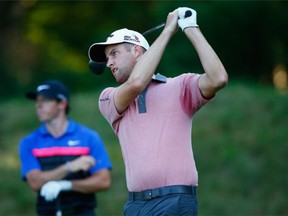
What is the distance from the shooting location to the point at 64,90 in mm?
8500

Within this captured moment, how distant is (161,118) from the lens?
5.79 meters

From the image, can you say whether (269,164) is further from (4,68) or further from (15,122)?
(4,68)

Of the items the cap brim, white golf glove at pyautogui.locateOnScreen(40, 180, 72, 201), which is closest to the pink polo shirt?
the cap brim

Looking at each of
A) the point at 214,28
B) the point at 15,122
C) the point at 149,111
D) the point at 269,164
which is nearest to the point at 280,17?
the point at 214,28

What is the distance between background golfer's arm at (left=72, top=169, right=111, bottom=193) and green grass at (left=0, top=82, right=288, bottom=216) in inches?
174

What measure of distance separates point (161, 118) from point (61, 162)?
8.26 feet

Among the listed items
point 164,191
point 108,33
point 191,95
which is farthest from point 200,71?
point 164,191

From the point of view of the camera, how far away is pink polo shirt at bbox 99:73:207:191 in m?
5.73

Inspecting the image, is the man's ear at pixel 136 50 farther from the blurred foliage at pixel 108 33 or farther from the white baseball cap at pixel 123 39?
the blurred foliage at pixel 108 33

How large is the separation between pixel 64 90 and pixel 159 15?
8489 mm

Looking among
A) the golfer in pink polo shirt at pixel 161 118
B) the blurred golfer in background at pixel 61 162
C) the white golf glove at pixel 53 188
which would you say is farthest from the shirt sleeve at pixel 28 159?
the golfer in pink polo shirt at pixel 161 118

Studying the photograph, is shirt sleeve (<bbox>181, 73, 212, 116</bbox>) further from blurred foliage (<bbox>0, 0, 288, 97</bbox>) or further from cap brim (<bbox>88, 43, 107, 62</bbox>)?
blurred foliage (<bbox>0, 0, 288, 97</bbox>)

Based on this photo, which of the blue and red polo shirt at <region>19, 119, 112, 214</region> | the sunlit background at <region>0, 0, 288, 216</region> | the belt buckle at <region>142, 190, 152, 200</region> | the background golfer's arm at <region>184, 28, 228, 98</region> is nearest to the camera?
the background golfer's arm at <region>184, 28, 228, 98</region>

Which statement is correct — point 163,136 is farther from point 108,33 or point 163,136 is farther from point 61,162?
point 108,33
